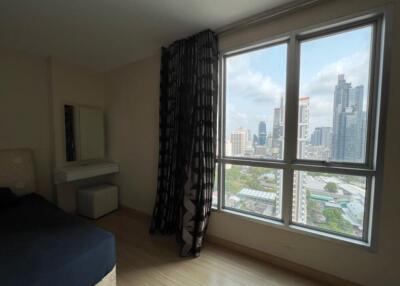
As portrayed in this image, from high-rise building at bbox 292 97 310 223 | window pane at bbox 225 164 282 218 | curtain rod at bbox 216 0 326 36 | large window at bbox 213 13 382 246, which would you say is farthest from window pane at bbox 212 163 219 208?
curtain rod at bbox 216 0 326 36

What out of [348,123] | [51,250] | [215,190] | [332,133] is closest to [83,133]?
[51,250]

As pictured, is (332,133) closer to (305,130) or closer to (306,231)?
(305,130)

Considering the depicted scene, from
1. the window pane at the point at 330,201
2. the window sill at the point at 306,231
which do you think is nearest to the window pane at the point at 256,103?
the window pane at the point at 330,201

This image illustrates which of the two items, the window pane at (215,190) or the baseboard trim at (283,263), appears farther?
the window pane at (215,190)

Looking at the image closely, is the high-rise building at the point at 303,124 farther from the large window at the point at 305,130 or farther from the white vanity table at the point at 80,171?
the white vanity table at the point at 80,171

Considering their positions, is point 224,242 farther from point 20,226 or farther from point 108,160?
point 108,160

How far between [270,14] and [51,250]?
2.63 meters

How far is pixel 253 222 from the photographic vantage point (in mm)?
1922

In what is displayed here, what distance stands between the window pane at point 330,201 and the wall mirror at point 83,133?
3051 millimetres

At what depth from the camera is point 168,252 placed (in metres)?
2.00

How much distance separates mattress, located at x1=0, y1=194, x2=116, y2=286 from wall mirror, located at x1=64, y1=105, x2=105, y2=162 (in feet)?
4.09

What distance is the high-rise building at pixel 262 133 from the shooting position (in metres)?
1.92

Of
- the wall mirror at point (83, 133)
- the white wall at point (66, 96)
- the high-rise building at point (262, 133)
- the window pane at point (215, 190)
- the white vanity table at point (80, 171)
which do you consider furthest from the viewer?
the wall mirror at point (83, 133)

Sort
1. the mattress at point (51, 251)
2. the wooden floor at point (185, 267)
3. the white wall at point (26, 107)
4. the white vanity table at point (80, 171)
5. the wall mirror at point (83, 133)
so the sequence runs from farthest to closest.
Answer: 1. the wall mirror at point (83, 133)
2. the white vanity table at point (80, 171)
3. the white wall at point (26, 107)
4. the wooden floor at point (185, 267)
5. the mattress at point (51, 251)
